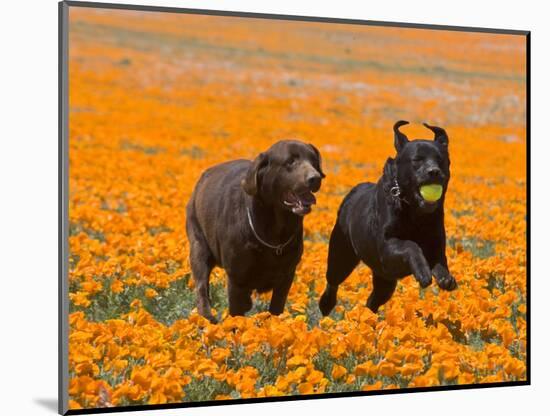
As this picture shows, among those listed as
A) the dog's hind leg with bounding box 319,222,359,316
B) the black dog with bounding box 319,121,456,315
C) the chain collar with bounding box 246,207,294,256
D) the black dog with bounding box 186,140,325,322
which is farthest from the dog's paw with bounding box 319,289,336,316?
the chain collar with bounding box 246,207,294,256

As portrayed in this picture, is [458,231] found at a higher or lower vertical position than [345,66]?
lower

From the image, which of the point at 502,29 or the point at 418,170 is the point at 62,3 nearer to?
the point at 418,170

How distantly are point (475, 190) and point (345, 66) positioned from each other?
261cm

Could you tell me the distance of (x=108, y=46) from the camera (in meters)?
14.6

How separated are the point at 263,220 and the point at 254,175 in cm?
30

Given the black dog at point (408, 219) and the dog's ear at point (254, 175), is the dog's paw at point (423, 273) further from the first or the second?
the dog's ear at point (254, 175)

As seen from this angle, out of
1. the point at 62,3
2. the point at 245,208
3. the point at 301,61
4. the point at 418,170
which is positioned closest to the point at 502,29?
the point at 418,170

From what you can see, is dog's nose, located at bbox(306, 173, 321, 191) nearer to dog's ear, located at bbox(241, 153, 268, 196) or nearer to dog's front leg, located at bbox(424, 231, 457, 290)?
dog's ear, located at bbox(241, 153, 268, 196)

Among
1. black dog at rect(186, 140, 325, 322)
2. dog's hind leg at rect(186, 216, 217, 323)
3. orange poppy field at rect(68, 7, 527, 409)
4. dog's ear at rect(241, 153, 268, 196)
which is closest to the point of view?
orange poppy field at rect(68, 7, 527, 409)

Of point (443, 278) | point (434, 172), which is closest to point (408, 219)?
point (434, 172)

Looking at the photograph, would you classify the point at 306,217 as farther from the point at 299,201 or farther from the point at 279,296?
the point at 299,201

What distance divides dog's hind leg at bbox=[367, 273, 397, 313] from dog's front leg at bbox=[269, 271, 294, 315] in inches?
31.7

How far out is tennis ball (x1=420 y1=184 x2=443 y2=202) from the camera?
6484 mm

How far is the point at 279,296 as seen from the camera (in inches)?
270
